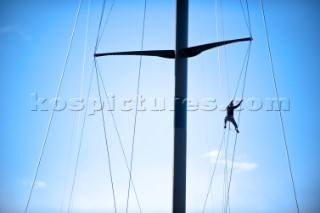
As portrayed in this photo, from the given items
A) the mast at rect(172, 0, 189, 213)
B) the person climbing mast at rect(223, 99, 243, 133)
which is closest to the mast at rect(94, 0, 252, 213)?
the mast at rect(172, 0, 189, 213)

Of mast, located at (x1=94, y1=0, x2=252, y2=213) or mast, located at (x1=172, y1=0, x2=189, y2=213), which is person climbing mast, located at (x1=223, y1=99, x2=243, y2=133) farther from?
mast, located at (x1=172, y1=0, x2=189, y2=213)

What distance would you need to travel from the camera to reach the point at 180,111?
857 centimetres

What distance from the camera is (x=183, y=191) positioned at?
7922 mm

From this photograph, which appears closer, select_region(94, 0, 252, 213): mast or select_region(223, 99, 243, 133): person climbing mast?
select_region(94, 0, 252, 213): mast

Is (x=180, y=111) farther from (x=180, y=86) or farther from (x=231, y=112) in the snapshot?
(x=231, y=112)

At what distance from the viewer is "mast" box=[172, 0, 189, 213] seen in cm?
790

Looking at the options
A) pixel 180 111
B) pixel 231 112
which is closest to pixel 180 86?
pixel 180 111

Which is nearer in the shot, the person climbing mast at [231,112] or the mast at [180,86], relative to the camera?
the mast at [180,86]

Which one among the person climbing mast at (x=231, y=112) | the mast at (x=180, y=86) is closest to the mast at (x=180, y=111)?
the mast at (x=180, y=86)

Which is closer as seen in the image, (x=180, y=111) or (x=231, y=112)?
(x=180, y=111)

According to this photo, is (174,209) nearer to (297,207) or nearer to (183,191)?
(183,191)

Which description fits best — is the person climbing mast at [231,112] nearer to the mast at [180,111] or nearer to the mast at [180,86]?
the mast at [180,86]

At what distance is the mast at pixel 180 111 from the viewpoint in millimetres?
7898

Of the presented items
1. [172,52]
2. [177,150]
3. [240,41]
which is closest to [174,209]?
[177,150]
